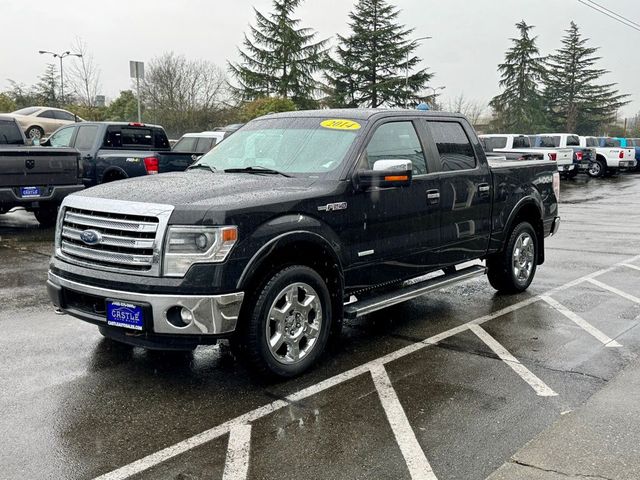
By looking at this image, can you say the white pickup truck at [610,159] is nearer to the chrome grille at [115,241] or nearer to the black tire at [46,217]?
the black tire at [46,217]

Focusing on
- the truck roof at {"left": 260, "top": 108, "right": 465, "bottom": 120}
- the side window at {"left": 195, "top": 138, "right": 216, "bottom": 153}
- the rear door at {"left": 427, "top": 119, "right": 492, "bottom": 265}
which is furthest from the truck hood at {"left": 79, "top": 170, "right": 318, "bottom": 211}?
the side window at {"left": 195, "top": 138, "right": 216, "bottom": 153}

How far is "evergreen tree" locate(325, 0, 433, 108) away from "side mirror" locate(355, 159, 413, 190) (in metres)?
43.9

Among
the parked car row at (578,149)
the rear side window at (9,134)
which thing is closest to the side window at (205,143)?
the rear side window at (9,134)

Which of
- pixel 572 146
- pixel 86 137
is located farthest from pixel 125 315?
pixel 572 146

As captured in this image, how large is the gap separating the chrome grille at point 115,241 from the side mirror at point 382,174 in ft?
5.36

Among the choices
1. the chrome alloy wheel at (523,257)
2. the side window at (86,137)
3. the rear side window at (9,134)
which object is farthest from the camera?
the side window at (86,137)

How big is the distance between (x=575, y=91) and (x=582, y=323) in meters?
61.6

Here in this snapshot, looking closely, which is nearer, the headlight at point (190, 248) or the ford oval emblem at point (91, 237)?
the headlight at point (190, 248)

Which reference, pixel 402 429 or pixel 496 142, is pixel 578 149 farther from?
pixel 402 429

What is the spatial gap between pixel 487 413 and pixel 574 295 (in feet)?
12.1

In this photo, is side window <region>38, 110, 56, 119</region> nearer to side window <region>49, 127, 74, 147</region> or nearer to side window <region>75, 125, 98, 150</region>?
side window <region>49, 127, 74, 147</region>

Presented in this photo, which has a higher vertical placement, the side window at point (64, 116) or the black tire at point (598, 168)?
the side window at point (64, 116)

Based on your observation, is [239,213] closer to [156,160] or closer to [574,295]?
[574,295]

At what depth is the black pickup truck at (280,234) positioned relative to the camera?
411 cm
